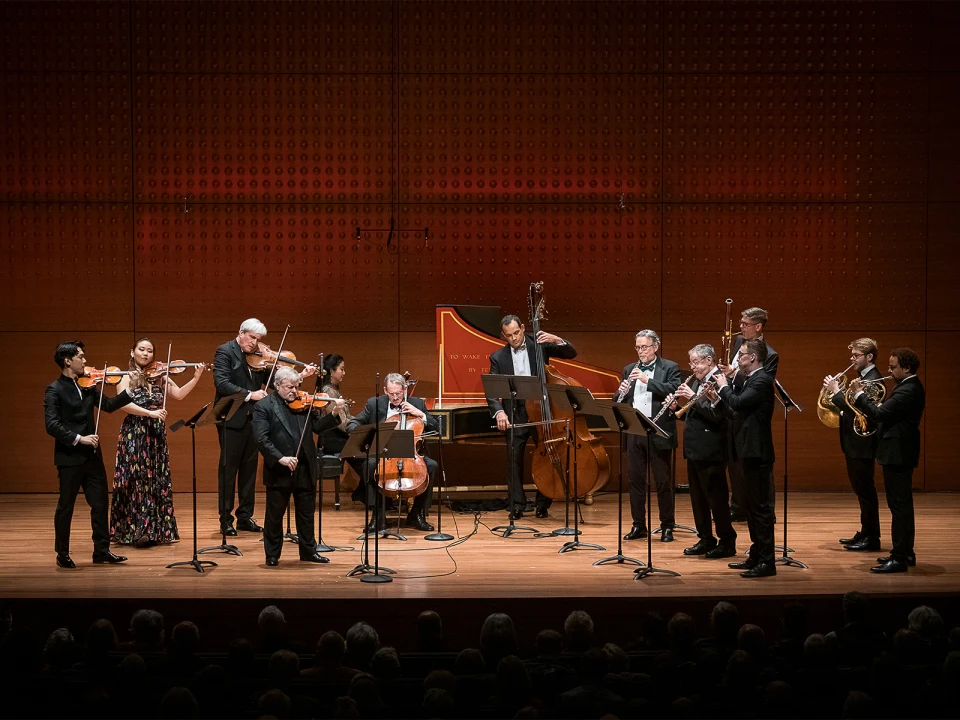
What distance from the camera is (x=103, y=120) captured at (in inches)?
321

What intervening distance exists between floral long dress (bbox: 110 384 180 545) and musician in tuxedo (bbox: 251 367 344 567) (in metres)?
0.91

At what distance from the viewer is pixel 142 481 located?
20.5ft

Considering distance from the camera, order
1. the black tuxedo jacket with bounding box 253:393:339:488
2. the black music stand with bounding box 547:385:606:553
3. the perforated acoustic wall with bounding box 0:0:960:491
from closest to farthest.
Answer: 1. the black tuxedo jacket with bounding box 253:393:339:488
2. the black music stand with bounding box 547:385:606:553
3. the perforated acoustic wall with bounding box 0:0:960:491

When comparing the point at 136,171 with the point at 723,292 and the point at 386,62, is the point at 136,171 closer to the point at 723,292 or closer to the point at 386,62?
the point at 386,62

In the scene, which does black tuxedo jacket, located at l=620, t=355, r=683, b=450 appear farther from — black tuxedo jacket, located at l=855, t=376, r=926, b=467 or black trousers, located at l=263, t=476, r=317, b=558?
black trousers, located at l=263, t=476, r=317, b=558

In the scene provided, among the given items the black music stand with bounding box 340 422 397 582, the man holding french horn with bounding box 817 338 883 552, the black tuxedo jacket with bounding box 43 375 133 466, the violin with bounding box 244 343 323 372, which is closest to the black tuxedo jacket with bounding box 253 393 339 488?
the black music stand with bounding box 340 422 397 582

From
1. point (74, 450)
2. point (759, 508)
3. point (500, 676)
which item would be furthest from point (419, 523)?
point (500, 676)

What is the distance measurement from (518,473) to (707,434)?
1.83m

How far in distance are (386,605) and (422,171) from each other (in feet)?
14.6

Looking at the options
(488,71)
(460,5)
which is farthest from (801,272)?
(460,5)

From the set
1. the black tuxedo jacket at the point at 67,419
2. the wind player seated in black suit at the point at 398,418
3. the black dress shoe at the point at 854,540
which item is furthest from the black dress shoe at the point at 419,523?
the black dress shoe at the point at 854,540

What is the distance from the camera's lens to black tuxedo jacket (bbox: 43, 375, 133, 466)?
5.63 metres

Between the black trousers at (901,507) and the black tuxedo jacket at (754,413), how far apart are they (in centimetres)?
77

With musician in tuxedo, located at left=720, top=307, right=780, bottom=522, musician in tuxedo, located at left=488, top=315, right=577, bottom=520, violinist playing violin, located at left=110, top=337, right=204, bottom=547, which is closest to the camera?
musician in tuxedo, located at left=720, top=307, right=780, bottom=522
